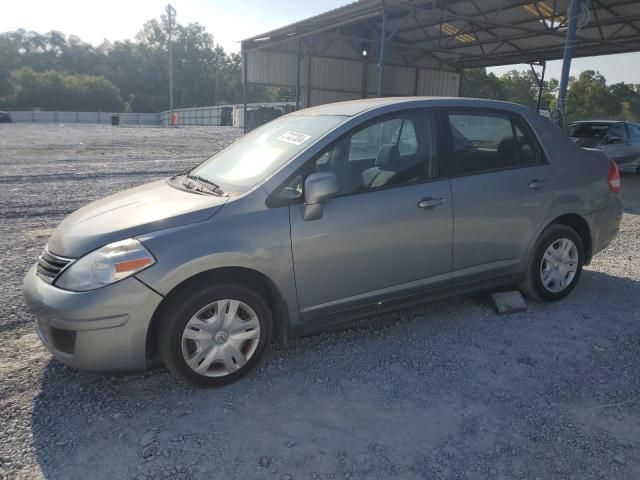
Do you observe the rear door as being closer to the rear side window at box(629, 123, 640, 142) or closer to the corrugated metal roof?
the corrugated metal roof

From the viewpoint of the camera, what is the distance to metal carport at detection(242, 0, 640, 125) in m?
14.2

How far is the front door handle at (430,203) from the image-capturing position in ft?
11.4

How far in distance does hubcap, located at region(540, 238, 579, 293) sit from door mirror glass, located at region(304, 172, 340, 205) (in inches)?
88.0

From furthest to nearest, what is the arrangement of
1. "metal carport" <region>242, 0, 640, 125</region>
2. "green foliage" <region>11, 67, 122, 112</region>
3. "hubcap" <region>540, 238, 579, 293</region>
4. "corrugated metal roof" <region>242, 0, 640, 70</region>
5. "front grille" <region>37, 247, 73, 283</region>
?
1. "green foliage" <region>11, 67, 122, 112</region>
2. "metal carport" <region>242, 0, 640, 125</region>
3. "corrugated metal roof" <region>242, 0, 640, 70</region>
4. "hubcap" <region>540, 238, 579, 293</region>
5. "front grille" <region>37, 247, 73, 283</region>

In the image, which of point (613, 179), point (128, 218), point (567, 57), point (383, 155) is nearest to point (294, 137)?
point (383, 155)

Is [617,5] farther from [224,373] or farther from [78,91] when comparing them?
[78,91]

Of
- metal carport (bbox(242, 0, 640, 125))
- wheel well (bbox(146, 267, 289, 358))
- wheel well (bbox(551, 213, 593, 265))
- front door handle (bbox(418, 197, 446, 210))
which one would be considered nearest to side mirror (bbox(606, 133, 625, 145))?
metal carport (bbox(242, 0, 640, 125))

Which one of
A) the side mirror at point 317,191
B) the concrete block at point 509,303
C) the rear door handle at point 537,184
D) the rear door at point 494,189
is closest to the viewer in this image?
the side mirror at point 317,191

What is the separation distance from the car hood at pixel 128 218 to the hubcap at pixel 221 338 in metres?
0.57

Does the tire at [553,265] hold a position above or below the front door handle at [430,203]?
below

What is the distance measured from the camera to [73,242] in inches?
113

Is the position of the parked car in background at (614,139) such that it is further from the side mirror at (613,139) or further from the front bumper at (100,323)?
the front bumper at (100,323)

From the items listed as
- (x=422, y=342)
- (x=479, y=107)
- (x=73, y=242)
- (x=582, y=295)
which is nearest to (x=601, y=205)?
(x=582, y=295)

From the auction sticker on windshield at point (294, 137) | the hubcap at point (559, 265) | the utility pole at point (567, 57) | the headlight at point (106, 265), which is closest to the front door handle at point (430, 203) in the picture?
the auction sticker on windshield at point (294, 137)
